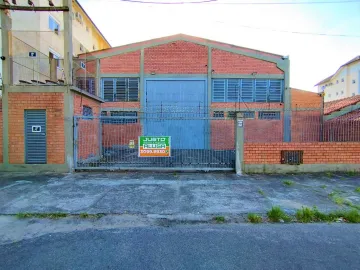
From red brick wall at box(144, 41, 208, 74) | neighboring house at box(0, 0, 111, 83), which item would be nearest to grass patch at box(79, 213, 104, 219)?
neighboring house at box(0, 0, 111, 83)

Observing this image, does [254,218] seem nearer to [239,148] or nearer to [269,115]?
[239,148]

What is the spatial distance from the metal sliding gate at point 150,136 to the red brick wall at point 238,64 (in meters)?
4.15

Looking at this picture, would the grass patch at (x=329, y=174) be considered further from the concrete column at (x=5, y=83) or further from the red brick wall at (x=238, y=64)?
the concrete column at (x=5, y=83)

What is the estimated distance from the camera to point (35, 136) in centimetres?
803

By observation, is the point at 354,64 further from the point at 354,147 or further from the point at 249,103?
the point at 354,147

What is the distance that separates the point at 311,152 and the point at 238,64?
10.8 meters

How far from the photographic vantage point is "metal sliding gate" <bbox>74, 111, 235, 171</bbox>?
819 centimetres

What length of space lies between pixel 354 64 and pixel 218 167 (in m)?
42.3

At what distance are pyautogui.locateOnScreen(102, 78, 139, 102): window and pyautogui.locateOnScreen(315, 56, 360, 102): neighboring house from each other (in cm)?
3703

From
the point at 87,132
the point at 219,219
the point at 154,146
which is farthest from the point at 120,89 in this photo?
the point at 219,219

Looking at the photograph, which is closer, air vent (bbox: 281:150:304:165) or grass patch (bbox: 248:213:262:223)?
grass patch (bbox: 248:213:262:223)

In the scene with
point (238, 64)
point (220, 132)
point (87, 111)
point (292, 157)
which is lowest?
point (292, 157)

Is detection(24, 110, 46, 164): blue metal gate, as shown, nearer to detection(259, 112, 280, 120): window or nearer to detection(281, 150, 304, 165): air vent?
detection(281, 150, 304, 165): air vent

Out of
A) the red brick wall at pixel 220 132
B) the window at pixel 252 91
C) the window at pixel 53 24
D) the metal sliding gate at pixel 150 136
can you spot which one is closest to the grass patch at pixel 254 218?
the metal sliding gate at pixel 150 136
